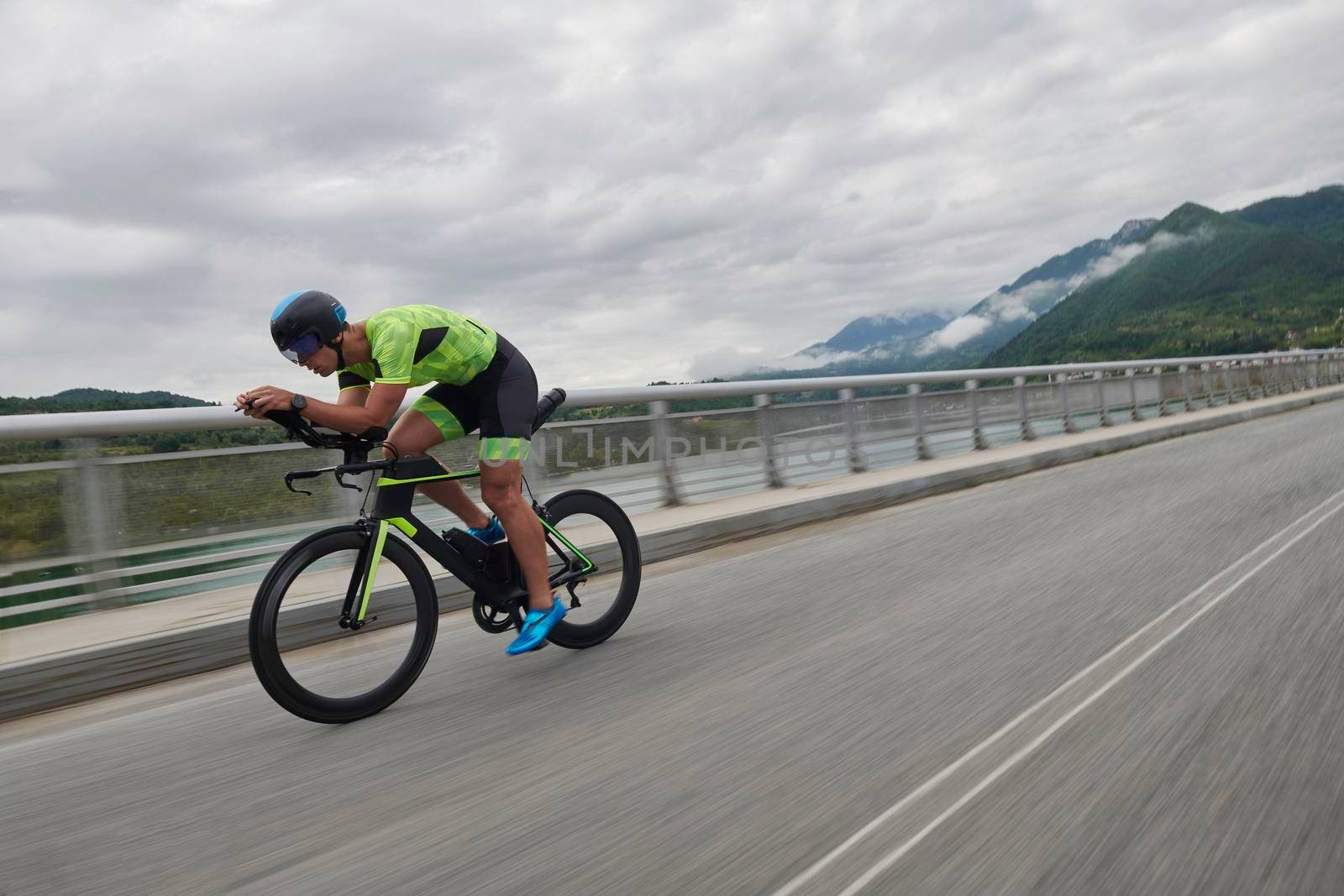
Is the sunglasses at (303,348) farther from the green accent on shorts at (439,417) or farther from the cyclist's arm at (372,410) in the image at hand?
the green accent on shorts at (439,417)

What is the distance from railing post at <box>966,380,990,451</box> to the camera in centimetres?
1523

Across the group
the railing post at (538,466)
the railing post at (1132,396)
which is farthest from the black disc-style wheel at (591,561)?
the railing post at (1132,396)

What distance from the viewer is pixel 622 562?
5.40m

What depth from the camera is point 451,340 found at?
4.42 m

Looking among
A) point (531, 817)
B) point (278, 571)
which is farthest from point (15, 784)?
point (531, 817)

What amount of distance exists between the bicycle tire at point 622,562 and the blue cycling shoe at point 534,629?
0.32 m

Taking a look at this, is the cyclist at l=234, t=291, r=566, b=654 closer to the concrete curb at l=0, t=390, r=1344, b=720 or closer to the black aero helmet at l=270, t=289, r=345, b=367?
the black aero helmet at l=270, t=289, r=345, b=367

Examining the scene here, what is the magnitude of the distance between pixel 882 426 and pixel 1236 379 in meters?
19.5

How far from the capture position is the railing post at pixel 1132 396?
2086cm

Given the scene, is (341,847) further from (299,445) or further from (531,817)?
(299,445)

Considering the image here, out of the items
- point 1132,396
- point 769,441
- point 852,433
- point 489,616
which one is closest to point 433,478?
point 489,616

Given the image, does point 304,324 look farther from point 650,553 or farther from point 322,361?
point 650,553

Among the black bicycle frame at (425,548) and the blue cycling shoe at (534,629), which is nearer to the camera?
the black bicycle frame at (425,548)

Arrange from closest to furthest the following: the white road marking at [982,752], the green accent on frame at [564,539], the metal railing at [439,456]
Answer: the white road marking at [982,752]
the green accent on frame at [564,539]
the metal railing at [439,456]
